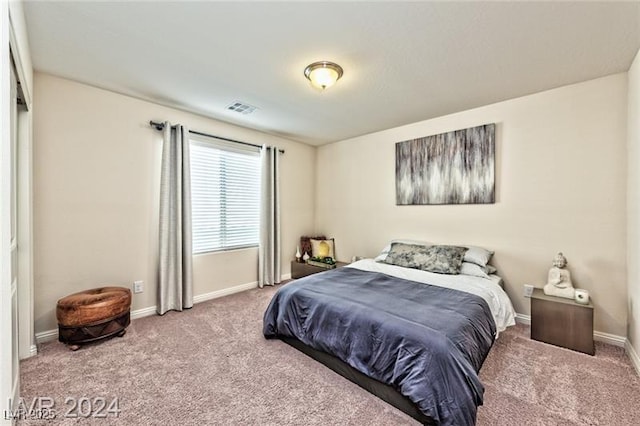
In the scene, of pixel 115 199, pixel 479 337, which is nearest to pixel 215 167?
pixel 115 199

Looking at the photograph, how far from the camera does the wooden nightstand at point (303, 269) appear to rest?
13.8ft

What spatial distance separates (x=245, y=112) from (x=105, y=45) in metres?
1.53

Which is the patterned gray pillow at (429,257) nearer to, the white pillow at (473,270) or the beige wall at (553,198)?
the white pillow at (473,270)

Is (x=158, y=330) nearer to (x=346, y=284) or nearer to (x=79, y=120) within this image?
(x=346, y=284)

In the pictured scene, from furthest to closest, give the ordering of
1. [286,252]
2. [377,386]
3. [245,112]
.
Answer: [286,252]
[245,112]
[377,386]

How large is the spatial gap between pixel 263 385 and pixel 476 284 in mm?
2091

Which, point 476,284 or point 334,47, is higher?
point 334,47

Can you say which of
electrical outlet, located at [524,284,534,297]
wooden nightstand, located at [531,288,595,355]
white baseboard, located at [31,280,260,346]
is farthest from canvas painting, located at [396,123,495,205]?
white baseboard, located at [31,280,260,346]

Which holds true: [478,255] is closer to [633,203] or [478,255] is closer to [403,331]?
[633,203]

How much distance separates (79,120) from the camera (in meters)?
2.67

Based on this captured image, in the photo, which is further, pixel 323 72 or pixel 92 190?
pixel 92 190

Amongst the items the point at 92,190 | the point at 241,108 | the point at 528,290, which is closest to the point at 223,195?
the point at 241,108

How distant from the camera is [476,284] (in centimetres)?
259

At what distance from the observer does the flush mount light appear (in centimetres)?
227
